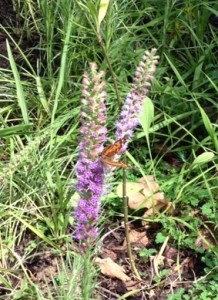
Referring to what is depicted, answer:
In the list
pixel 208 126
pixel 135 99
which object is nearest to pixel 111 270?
pixel 208 126

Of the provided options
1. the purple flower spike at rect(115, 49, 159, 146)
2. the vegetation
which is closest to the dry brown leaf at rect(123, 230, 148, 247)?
the vegetation

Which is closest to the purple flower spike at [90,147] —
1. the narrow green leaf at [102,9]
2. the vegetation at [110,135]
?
the vegetation at [110,135]

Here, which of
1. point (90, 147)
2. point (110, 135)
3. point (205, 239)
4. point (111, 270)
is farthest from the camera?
point (110, 135)

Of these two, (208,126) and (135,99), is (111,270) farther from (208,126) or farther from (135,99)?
(135,99)

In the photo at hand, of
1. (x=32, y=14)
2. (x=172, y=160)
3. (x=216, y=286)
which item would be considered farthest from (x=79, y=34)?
(x=216, y=286)

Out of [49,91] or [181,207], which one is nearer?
[181,207]

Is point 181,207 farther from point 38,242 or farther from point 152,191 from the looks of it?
point 38,242
